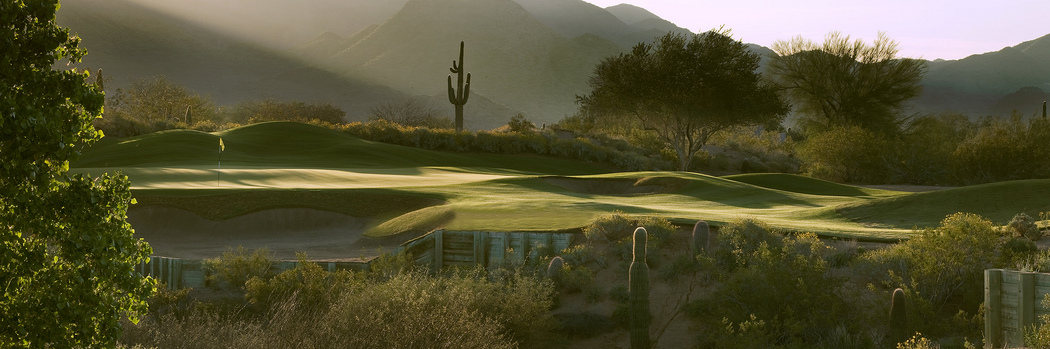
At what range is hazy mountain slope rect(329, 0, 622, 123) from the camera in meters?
161

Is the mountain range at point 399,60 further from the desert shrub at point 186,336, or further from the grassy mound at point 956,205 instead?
the desert shrub at point 186,336

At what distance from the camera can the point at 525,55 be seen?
589 feet

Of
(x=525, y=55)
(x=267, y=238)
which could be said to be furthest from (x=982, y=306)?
(x=525, y=55)

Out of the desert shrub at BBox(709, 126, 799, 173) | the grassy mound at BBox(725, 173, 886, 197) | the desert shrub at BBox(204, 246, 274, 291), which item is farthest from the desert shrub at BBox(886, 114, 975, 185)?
the desert shrub at BBox(204, 246, 274, 291)

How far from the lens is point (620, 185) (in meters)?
29.4

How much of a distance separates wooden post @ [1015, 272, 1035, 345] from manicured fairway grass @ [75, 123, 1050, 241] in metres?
3.93

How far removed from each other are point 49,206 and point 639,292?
7.71 meters

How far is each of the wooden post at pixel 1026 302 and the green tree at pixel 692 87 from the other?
107 ft

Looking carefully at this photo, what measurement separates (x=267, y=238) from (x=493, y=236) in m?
7.55

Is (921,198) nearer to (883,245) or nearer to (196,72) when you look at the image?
(883,245)

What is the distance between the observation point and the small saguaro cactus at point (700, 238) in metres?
13.9

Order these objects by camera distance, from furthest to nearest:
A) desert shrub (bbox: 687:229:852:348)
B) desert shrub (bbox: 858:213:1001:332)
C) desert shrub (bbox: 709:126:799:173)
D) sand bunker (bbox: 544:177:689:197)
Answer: desert shrub (bbox: 709:126:799:173)
sand bunker (bbox: 544:177:689:197)
desert shrub (bbox: 858:213:1001:332)
desert shrub (bbox: 687:229:852:348)

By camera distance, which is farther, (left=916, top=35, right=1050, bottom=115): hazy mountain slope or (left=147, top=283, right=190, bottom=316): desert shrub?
(left=916, top=35, right=1050, bottom=115): hazy mountain slope

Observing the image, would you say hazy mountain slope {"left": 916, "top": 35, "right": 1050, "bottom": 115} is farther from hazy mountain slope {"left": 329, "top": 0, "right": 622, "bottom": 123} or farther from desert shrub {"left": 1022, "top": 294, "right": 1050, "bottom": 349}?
desert shrub {"left": 1022, "top": 294, "right": 1050, "bottom": 349}
